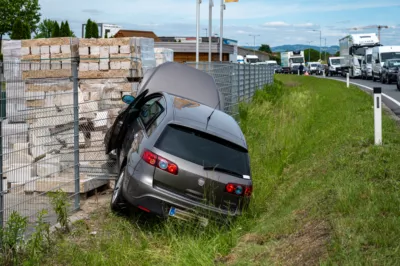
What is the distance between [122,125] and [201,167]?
222 cm

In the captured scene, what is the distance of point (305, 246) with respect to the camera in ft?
20.9

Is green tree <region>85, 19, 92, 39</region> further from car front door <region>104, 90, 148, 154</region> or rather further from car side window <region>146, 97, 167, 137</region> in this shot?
car side window <region>146, 97, 167, 137</region>

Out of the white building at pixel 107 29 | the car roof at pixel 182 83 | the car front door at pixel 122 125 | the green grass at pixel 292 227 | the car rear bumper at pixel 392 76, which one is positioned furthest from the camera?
the white building at pixel 107 29

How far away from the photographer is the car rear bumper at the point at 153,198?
7.54 metres

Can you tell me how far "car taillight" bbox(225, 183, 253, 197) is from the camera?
782 cm

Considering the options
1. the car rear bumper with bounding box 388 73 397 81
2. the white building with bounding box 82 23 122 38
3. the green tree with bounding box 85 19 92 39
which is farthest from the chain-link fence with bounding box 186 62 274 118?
the white building with bounding box 82 23 122 38

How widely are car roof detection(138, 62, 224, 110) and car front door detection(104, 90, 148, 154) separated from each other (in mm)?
1804

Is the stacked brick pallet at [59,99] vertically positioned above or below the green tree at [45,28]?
below

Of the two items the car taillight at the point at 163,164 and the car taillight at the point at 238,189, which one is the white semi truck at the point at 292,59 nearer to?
the car taillight at the point at 238,189

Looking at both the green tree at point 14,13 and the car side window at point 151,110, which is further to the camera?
the green tree at point 14,13

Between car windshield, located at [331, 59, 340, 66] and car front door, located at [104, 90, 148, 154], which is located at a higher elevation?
car windshield, located at [331, 59, 340, 66]

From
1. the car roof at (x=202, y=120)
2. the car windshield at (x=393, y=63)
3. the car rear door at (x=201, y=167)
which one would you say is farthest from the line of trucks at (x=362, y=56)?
the car rear door at (x=201, y=167)

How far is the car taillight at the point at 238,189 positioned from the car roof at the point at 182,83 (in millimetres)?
4076

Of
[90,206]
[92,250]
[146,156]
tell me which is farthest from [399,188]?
[90,206]
